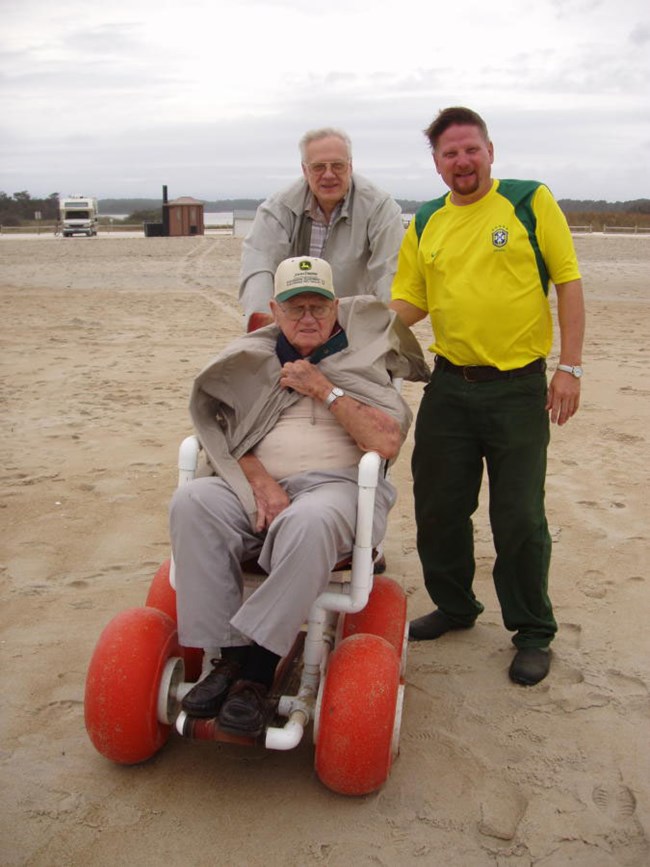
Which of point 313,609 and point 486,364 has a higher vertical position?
point 486,364

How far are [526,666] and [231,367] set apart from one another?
1.57 meters

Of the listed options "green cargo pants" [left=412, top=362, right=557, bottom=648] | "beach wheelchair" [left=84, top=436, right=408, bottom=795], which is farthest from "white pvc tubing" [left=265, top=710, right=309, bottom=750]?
"green cargo pants" [left=412, top=362, right=557, bottom=648]

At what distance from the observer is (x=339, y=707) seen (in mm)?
2721

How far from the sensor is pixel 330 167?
366 centimetres

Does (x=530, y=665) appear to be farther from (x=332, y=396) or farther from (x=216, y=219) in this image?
(x=216, y=219)

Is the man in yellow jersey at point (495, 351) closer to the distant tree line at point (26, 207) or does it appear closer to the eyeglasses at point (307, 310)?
the eyeglasses at point (307, 310)

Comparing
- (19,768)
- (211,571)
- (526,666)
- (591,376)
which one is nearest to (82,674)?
(19,768)

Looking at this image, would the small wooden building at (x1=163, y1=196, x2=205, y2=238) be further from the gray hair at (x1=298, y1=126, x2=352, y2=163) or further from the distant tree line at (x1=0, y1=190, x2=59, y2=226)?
the gray hair at (x1=298, y1=126, x2=352, y2=163)

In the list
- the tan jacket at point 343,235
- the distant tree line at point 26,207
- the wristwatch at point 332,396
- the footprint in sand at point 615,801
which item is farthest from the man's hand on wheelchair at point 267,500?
the distant tree line at point 26,207

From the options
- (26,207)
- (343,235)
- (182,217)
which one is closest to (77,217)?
(182,217)

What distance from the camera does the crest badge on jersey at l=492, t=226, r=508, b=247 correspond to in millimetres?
3262

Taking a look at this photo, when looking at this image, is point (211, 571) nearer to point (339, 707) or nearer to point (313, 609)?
point (313, 609)

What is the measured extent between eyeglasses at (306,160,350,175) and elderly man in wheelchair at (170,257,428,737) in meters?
0.65

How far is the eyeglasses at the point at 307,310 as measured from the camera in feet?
10.5
